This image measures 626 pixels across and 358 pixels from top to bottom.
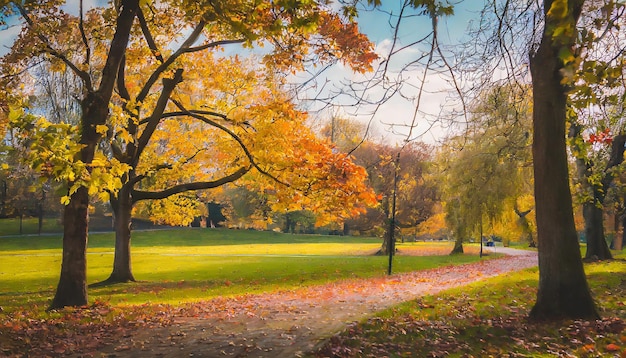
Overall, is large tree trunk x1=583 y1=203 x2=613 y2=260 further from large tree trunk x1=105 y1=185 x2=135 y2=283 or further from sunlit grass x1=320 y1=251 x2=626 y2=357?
large tree trunk x1=105 y1=185 x2=135 y2=283

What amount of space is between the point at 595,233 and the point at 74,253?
21.0m

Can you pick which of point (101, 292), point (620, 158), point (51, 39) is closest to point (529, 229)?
point (620, 158)

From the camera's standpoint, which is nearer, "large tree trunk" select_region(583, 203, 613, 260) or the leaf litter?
the leaf litter

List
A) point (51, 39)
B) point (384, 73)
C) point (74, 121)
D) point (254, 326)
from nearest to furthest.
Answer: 1. point (384, 73)
2. point (254, 326)
3. point (51, 39)
4. point (74, 121)

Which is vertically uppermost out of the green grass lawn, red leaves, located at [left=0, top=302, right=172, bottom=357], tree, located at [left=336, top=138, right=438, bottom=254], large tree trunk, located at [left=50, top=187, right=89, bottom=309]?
tree, located at [left=336, top=138, right=438, bottom=254]

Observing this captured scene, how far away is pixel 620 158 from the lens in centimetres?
2052

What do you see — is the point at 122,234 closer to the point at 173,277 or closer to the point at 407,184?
the point at 173,277

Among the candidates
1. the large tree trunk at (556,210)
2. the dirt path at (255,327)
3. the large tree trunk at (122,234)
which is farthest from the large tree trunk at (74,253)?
the large tree trunk at (556,210)

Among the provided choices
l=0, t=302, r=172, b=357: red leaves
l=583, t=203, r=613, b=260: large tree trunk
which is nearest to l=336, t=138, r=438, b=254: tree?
l=583, t=203, r=613, b=260: large tree trunk

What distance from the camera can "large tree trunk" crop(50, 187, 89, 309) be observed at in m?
10.8

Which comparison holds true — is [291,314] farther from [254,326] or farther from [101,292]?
[101,292]

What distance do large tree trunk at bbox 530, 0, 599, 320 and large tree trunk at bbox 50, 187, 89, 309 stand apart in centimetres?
920

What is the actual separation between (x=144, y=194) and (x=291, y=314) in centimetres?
1074

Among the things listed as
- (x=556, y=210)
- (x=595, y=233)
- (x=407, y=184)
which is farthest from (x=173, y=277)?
(x=407, y=184)
